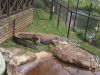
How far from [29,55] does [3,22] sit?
5.61 ft

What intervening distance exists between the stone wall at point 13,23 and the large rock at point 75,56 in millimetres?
1899

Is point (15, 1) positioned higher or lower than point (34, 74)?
higher

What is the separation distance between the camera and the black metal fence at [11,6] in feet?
24.2

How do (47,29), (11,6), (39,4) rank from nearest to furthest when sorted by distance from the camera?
1. (11,6)
2. (47,29)
3. (39,4)

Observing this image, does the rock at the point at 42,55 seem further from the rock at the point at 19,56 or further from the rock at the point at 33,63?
the rock at the point at 19,56

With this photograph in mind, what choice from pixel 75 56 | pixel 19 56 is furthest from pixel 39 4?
pixel 19 56

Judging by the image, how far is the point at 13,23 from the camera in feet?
26.6

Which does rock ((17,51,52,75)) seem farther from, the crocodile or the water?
the crocodile

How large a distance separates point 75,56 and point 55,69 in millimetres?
862

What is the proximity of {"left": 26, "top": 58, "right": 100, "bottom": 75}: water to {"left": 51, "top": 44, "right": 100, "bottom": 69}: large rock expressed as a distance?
185 mm

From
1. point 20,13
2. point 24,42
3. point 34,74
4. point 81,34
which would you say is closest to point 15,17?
point 20,13

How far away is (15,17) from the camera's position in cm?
824

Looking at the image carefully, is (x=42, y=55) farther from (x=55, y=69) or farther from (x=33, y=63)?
(x=55, y=69)

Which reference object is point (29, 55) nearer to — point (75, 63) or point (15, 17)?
point (75, 63)
